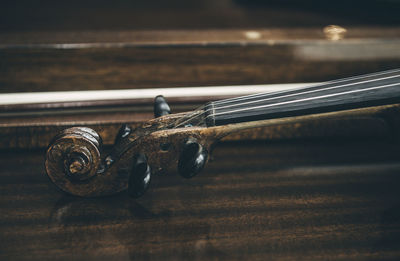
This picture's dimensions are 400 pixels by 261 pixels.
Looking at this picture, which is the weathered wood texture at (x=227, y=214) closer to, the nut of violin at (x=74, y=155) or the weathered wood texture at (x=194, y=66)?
the nut of violin at (x=74, y=155)

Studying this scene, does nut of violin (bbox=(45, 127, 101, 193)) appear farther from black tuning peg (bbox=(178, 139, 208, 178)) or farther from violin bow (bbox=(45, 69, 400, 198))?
black tuning peg (bbox=(178, 139, 208, 178))

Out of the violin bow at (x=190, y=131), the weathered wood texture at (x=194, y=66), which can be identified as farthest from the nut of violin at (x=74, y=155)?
the weathered wood texture at (x=194, y=66)

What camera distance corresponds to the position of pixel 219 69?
0.80 meters

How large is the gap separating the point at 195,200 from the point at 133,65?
16.2 inches

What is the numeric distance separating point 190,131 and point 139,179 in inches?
4.6

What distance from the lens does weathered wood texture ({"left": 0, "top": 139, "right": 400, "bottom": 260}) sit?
42 centimetres

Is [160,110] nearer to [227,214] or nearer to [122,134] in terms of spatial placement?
[122,134]

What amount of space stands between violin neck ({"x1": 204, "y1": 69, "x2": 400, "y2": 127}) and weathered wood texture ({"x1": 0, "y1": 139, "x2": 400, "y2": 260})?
5.3 inches

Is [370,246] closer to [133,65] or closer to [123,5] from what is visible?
[133,65]

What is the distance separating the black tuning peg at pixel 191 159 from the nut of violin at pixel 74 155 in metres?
0.13

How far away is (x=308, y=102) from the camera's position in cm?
52

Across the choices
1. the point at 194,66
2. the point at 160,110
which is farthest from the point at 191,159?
the point at 194,66

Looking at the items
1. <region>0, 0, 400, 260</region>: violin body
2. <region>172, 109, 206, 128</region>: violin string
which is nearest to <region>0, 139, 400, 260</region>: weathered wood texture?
<region>0, 0, 400, 260</region>: violin body

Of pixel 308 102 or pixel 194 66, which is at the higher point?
pixel 194 66
